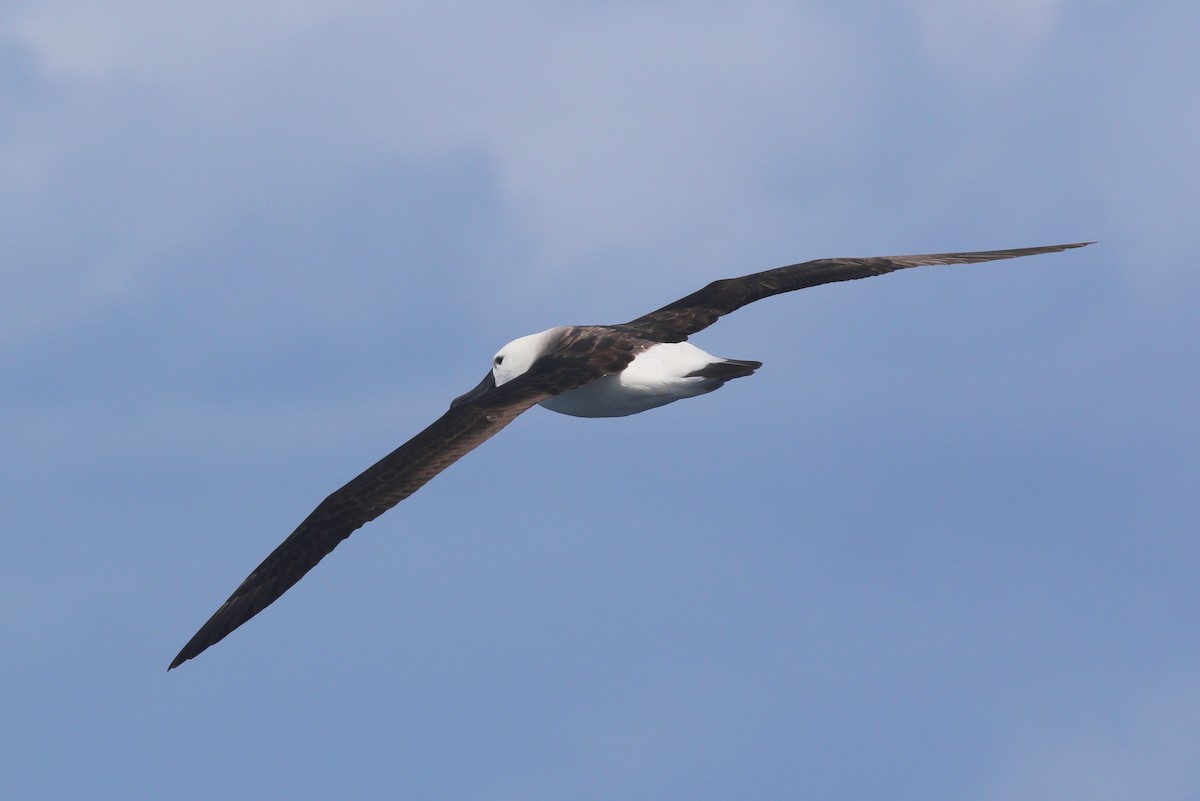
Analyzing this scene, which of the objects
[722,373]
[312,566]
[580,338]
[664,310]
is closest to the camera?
[312,566]

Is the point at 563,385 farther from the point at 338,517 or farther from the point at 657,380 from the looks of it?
the point at 338,517

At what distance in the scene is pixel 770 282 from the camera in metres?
17.3

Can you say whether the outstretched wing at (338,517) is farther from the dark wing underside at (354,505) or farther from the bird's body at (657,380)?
the bird's body at (657,380)

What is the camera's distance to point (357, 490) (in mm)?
13523

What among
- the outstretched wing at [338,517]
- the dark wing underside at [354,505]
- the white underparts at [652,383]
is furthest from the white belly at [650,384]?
the outstretched wing at [338,517]

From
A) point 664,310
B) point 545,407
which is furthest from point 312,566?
point 664,310

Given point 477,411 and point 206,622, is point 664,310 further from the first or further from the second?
point 206,622

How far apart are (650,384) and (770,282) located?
295cm

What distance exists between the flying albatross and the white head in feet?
0.05

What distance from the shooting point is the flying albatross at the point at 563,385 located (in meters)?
13.4

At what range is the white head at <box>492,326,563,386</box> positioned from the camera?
16500mm

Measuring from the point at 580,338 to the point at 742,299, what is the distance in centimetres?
222

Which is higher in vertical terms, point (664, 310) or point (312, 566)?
point (664, 310)

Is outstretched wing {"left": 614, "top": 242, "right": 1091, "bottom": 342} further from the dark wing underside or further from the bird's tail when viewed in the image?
the dark wing underside
